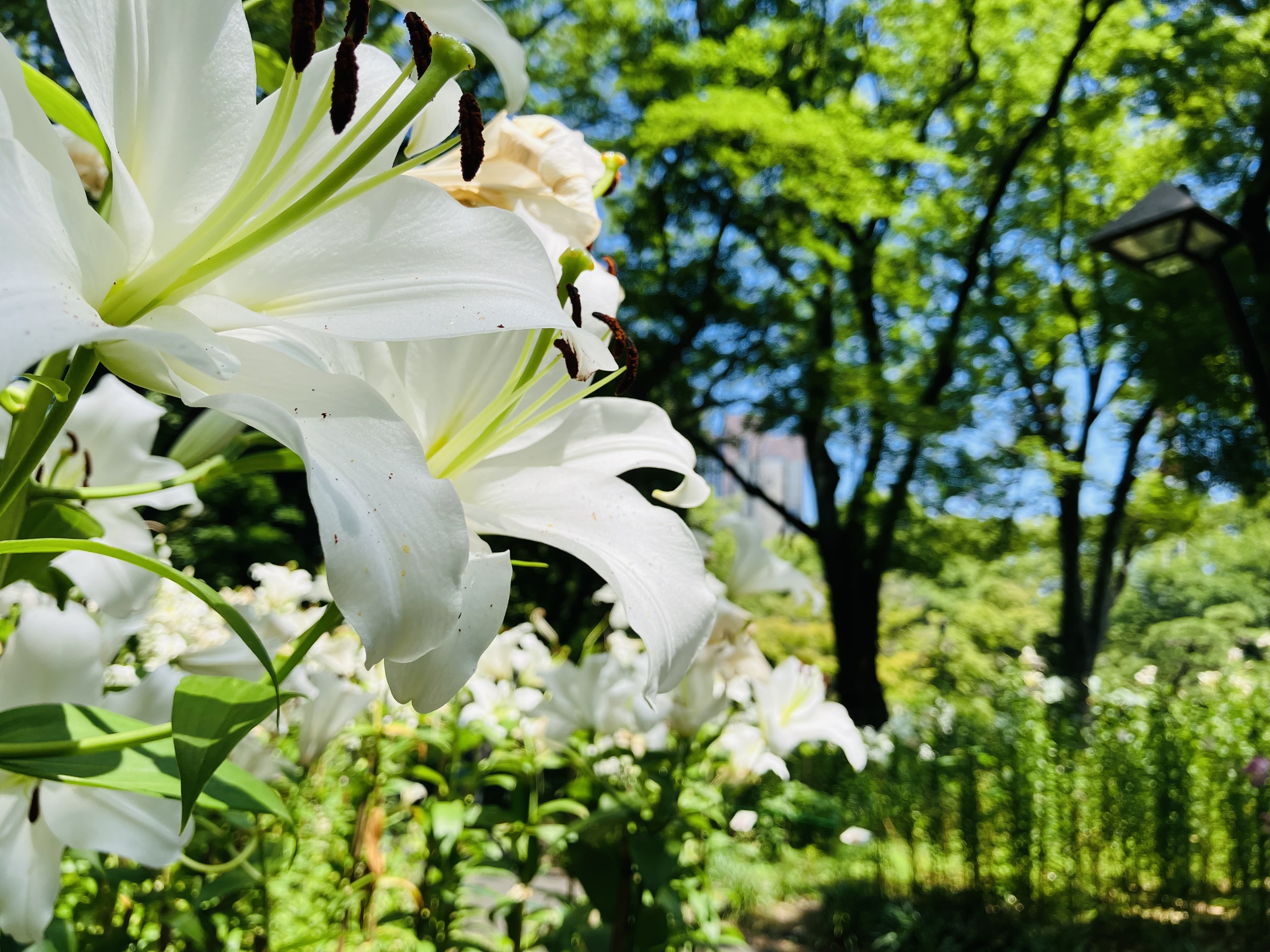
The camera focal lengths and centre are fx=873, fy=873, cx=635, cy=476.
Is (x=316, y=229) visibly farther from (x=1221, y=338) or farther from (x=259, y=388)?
(x=1221, y=338)

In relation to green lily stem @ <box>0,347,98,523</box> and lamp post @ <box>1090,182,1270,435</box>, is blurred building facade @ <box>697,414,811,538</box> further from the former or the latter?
green lily stem @ <box>0,347,98,523</box>

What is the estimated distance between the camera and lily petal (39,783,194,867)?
51 cm

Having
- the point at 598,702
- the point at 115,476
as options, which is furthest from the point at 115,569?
the point at 598,702

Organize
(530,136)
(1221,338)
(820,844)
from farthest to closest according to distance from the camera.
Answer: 1. (1221,338)
2. (820,844)
3. (530,136)

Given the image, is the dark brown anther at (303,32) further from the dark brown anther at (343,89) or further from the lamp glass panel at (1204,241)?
the lamp glass panel at (1204,241)

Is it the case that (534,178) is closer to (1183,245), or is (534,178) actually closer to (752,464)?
(1183,245)

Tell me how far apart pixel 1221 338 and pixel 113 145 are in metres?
8.31

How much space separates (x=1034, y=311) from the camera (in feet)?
28.2

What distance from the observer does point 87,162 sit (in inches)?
18.9

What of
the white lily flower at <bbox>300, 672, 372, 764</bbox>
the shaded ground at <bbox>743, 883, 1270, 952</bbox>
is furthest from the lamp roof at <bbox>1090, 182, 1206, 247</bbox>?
the white lily flower at <bbox>300, 672, 372, 764</bbox>

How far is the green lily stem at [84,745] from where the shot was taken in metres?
0.34

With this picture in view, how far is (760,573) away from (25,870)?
82cm

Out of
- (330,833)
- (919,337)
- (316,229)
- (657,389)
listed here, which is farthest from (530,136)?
(919,337)

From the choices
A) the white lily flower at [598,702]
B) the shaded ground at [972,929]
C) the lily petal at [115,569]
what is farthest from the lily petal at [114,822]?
the shaded ground at [972,929]
